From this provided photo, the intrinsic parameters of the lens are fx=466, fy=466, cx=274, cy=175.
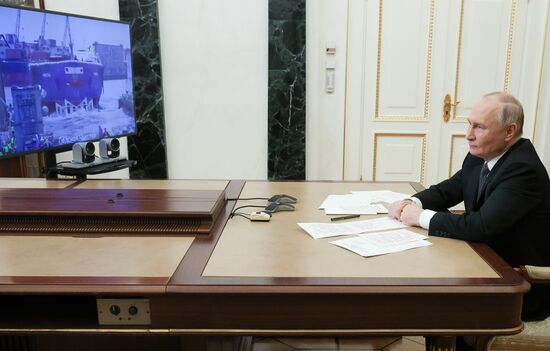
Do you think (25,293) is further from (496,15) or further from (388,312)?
(496,15)

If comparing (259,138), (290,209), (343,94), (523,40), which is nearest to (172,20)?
(259,138)

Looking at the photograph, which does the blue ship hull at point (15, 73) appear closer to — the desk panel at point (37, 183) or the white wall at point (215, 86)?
the desk panel at point (37, 183)

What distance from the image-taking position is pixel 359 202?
203 centimetres

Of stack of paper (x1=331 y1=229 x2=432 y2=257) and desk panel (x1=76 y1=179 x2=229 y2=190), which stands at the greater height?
desk panel (x1=76 y1=179 x2=229 y2=190)

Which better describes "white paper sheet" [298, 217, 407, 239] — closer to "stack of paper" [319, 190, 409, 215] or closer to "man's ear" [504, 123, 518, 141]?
"stack of paper" [319, 190, 409, 215]

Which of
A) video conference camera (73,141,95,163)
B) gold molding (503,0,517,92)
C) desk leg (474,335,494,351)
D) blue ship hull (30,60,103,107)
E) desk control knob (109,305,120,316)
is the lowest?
desk leg (474,335,494,351)

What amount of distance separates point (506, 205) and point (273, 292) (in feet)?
2.82

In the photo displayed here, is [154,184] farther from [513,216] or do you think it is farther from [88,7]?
[88,7]

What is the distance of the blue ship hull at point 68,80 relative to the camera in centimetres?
Answer: 241

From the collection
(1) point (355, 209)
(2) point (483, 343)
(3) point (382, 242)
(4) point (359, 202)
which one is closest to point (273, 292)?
(3) point (382, 242)

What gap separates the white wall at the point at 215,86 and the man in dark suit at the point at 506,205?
2424mm

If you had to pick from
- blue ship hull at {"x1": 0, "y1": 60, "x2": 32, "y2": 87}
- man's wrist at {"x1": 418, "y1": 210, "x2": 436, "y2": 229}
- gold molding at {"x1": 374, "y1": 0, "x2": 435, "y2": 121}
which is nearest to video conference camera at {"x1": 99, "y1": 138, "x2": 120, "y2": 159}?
blue ship hull at {"x1": 0, "y1": 60, "x2": 32, "y2": 87}

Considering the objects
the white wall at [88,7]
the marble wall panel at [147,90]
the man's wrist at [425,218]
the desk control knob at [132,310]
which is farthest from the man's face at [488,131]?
the white wall at [88,7]

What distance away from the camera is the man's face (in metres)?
1.69
